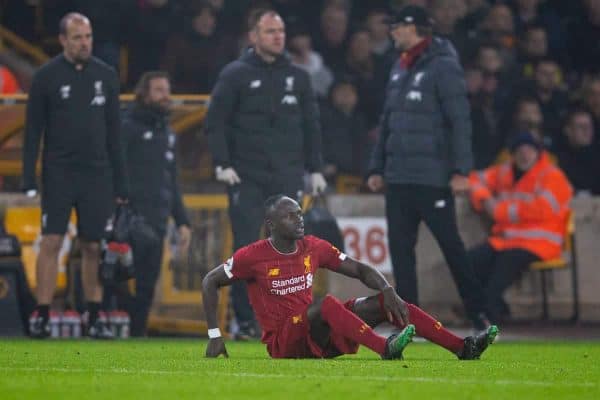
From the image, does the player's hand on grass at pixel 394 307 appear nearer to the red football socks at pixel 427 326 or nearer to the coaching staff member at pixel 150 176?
the red football socks at pixel 427 326

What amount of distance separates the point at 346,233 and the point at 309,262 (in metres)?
6.52

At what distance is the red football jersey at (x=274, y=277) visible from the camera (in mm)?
9406

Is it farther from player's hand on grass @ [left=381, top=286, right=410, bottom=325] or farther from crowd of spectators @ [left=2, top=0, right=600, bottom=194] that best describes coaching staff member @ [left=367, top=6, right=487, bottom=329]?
crowd of spectators @ [left=2, top=0, right=600, bottom=194]

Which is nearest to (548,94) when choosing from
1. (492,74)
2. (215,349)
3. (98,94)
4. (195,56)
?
(492,74)

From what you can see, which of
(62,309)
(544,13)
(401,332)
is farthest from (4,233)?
(544,13)

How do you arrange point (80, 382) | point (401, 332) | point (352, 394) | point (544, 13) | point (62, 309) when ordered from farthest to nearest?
point (544, 13), point (62, 309), point (401, 332), point (80, 382), point (352, 394)

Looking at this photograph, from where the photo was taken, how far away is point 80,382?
297 inches

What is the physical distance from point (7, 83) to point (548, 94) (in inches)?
259

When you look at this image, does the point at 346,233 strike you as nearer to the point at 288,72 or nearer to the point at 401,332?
the point at 288,72

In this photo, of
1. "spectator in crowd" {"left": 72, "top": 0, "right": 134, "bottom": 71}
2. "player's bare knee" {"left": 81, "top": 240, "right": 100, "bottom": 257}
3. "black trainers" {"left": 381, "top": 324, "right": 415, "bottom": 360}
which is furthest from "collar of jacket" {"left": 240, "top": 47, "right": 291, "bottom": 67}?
"black trainers" {"left": 381, "top": 324, "right": 415, "bottom": 360}

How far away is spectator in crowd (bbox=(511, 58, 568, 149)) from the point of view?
1792cm

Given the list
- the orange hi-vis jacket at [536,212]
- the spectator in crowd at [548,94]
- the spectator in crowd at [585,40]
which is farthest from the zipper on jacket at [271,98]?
the spectator in crowd at [585,40]

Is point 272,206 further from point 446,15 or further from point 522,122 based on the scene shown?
point 446,15

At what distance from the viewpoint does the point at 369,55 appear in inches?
715
